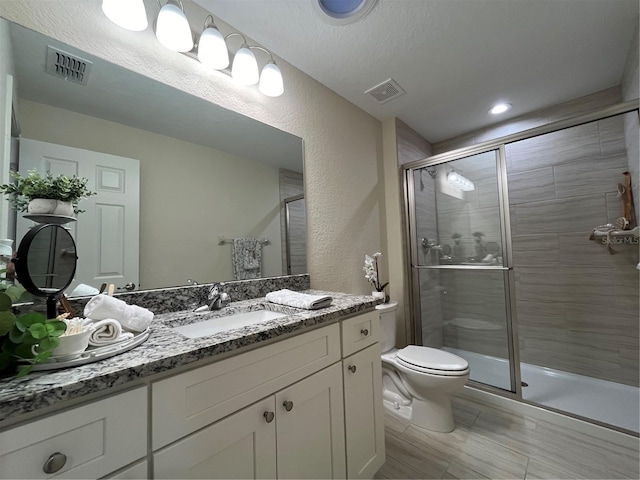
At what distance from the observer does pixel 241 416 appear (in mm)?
710

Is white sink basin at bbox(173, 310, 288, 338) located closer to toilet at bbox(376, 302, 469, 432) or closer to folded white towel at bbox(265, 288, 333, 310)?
folded white towel at bbox(265, 288, 333, 310)

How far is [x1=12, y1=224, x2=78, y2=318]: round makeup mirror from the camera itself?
2.19ft

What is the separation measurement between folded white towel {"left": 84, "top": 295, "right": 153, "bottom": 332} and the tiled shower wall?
110 inches

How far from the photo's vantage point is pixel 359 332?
3.71 ft

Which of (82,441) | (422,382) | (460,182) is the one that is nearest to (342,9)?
(460,182)

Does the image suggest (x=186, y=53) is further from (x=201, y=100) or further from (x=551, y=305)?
(x=551, y=305)

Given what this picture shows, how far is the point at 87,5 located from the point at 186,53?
0.34 metres

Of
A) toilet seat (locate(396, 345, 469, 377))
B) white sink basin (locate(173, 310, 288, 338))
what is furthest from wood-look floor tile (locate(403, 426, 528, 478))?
white sink basin (locate(173, 310, 288, 338))

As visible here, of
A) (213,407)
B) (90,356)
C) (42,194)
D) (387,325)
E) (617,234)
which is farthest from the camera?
(387,325)

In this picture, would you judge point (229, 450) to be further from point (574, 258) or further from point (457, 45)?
point (574, 258)

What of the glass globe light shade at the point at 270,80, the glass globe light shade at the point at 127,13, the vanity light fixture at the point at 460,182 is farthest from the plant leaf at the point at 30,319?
the vanity light fixture at the point at 460,182

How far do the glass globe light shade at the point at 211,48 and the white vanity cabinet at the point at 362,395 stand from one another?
1.34 meters

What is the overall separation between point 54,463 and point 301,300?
753 millimetres

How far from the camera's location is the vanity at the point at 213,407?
46 cm
